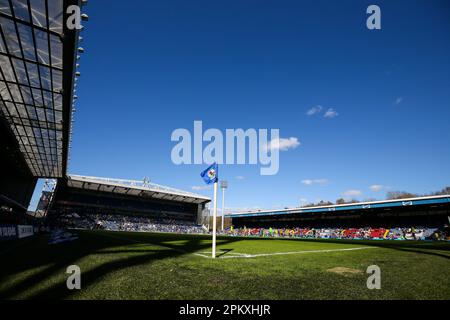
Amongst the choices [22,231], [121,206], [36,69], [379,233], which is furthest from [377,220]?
[121,206]

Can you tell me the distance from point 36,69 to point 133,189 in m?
63.4

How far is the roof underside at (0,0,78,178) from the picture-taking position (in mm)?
12414

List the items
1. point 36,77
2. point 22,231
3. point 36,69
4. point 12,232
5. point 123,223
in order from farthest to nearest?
point 123,223, point 22,231, point 12,232, point 36,77, point 36,69

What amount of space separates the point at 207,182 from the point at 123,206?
7634 cm

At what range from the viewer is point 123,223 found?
7250 cm

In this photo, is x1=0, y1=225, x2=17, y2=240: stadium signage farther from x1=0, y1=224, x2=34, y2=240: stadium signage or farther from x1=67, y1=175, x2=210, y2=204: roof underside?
x1=67, y1=175, x2=210, y2=204: roof underside

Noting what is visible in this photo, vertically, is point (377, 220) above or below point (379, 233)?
above

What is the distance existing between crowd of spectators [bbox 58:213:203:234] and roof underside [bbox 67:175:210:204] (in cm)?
731

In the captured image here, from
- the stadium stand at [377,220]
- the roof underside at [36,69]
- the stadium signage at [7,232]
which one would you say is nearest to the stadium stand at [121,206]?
the stadium stand at [377,220]

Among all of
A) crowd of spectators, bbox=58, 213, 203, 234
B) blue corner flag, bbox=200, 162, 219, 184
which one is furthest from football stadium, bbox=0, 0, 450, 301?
crowd of spectators, bbox=58, 213, 203, 234

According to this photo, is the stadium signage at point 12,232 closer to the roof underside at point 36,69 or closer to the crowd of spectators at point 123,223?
the roof underside at point 36,69

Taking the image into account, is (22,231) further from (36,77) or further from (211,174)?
(211,174)

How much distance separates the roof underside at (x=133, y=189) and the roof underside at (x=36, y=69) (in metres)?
39.1
